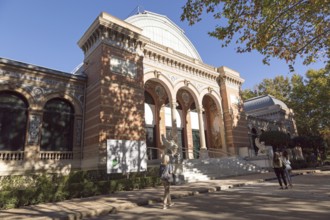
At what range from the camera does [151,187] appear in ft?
38.0

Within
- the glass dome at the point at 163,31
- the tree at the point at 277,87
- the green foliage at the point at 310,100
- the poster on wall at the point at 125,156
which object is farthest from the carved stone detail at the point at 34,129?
the tree at the point at 277,87

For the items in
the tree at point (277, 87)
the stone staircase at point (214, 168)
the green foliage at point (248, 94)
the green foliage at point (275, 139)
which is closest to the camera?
the stone staircase at point (214, 168)

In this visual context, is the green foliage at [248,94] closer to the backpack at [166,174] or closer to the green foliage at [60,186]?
the green foliage at [60,186]

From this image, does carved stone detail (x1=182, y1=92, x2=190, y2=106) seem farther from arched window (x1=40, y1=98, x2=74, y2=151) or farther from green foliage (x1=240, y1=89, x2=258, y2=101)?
green foliage (x1=240, y1=89, x2=258, y2=101)

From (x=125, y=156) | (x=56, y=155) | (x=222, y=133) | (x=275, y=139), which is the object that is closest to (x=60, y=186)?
(x=125, y=156)

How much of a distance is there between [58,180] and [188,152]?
13.6m

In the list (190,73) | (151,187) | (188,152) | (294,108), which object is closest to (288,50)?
(151,187)

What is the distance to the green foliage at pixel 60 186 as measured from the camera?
25.9ft

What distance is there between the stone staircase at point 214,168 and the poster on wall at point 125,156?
8.67 feet

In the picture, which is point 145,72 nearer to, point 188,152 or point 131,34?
point 131,34

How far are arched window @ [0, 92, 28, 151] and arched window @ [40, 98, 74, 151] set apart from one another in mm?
1089

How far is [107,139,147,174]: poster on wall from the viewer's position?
10.8 m

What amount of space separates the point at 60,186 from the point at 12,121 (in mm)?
6062

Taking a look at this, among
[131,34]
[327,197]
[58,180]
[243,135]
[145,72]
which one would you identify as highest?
[131,34]
